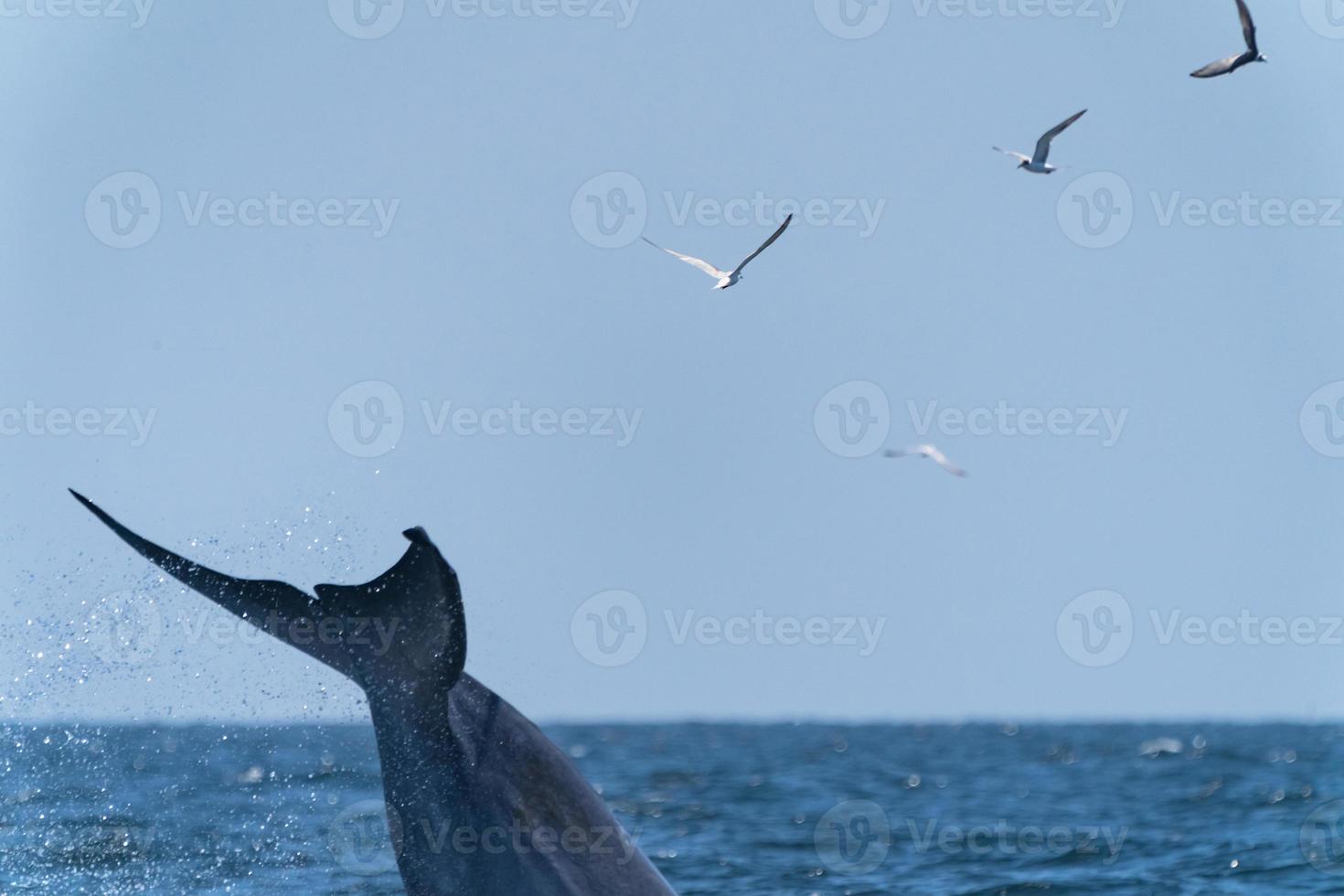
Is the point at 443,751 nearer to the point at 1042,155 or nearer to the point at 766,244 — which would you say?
the point at 766,244

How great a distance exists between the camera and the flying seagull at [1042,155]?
71.8ft

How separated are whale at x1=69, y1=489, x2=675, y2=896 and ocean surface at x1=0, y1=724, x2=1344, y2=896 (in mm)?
2250

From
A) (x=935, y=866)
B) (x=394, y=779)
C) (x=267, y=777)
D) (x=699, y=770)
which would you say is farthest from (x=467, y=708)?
(x=699, y=770)

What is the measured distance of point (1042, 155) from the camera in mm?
22906

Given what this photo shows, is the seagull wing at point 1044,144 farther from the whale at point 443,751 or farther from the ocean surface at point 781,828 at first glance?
the whale at point 443,751

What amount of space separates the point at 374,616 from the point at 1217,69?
12.0 metres

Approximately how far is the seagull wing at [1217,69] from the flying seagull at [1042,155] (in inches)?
83.0

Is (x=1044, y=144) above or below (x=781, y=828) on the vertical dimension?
above

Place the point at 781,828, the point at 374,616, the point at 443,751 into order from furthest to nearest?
the point at 781,828 → the point at 443,751 → the point at 374,616

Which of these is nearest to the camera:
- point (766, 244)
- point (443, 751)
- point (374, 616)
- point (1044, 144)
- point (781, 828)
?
point (374, 616)

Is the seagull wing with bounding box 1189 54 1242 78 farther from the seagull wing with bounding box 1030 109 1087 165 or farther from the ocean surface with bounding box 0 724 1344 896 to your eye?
the ocean surface with bounding box 0 724 1344 896

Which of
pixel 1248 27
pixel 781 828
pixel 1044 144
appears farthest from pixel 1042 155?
pixel 781 828

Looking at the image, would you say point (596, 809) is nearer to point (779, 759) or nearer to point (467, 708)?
point (467, 708)

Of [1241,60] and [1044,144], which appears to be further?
[1044,144]
